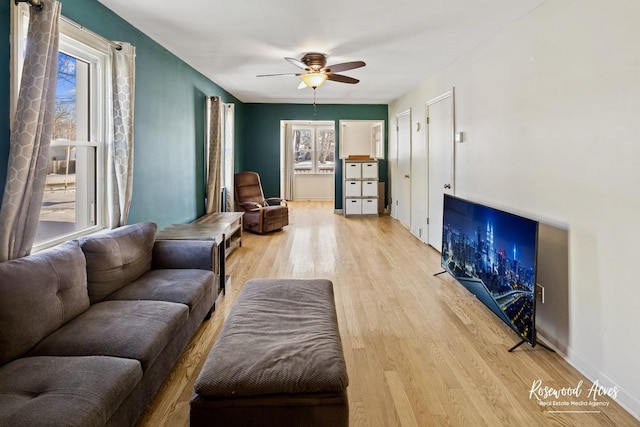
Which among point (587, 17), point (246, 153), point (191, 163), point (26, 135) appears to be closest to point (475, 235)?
point (587, 17)

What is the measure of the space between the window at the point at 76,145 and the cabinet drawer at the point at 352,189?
5.82 metres

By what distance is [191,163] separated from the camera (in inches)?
202

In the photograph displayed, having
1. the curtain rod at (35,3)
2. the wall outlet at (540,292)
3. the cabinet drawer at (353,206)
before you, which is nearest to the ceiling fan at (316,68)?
the curtain rod at (35,3)

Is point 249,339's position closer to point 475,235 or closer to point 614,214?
point 614,214

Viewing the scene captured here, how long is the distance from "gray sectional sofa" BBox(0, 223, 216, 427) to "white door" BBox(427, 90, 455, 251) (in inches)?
128

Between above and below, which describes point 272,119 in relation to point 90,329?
above

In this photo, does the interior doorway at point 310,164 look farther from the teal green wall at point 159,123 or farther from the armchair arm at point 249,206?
the teal green wall at point 159,123

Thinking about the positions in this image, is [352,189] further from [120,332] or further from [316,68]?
[120,332]

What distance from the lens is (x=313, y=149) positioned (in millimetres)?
11656

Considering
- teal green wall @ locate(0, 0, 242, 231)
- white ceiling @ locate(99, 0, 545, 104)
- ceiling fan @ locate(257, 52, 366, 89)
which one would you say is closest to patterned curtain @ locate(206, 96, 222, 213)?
teal green wall @ locate(0, 0, 242, 231)

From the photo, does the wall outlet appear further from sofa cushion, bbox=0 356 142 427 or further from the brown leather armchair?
the brown leather armchair

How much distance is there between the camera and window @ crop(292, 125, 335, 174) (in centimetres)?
1156

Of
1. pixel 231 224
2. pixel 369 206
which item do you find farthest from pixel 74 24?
pixel 369 206

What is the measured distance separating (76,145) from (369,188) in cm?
630
